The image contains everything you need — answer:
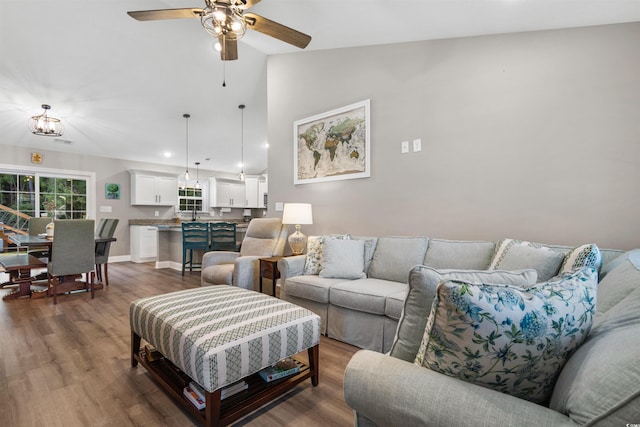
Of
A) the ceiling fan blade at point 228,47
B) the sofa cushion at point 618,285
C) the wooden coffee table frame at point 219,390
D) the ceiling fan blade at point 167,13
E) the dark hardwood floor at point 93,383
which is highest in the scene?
the ceiling fan blade at point 167,13

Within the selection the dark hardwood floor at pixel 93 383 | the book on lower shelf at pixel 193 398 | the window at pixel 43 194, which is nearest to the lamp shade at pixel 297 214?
the dark hardwood floor at pixel 93 383

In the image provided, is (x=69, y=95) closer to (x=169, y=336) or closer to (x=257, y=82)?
(x=257, y=82)

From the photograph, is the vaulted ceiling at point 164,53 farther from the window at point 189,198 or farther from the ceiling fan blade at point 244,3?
the window at point 189,198

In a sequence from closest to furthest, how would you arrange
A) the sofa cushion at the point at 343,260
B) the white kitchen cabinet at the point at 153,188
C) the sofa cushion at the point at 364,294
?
1. the sofa cushion at the point at 364,294
2. the sofa cushion at the point at 343,260
3. the white kitchen cabinet at the point at 153,188

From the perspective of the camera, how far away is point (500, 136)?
2.41 m

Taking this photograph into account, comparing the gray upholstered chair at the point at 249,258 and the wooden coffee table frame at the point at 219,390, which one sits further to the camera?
the gray upholstered chair at the point at 249,258

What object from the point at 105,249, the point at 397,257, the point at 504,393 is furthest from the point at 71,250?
the point at 504,393

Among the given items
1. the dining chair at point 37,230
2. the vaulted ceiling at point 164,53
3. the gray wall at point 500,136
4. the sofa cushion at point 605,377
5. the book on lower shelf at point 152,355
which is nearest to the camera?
the sofa cushion at point 605,377

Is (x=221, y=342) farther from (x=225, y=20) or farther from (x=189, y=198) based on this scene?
(x=189, y=198)

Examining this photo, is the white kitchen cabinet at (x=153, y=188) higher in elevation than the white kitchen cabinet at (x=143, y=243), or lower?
higher

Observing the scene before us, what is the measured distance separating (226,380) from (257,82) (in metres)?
4.32

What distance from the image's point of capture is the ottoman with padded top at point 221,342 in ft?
4.26

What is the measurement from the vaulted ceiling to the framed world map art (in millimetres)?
809

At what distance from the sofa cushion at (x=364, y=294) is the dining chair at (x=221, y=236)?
295 centimetres
